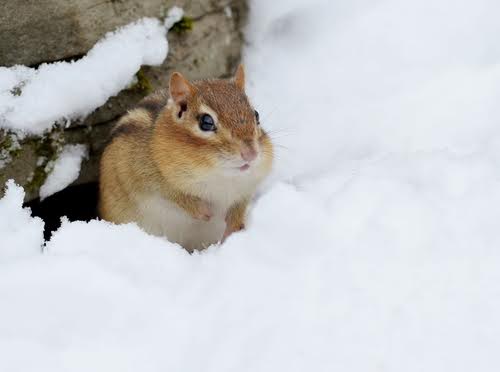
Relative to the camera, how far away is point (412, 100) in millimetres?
4918

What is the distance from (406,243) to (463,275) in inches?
12.0

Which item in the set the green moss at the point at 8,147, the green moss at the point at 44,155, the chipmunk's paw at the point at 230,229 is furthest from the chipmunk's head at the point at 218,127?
the green moss at the point at 8,147

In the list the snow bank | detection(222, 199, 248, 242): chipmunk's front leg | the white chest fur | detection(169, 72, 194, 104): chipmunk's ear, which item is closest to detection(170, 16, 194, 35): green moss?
the snow bank

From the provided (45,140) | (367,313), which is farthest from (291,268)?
(45,140)

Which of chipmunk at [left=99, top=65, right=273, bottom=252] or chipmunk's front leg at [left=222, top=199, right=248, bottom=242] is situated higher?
chipmunk at [left=99, top=65, right=273, bottom=252]

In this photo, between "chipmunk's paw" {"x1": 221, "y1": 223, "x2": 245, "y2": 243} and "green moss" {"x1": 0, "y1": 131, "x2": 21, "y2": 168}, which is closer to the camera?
"green moss" {"x1": 0, "y1": 131, "x2": 21, "y2": 168}

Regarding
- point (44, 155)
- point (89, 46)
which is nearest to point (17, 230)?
point (44, 155)

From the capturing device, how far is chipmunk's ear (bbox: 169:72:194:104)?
380cm

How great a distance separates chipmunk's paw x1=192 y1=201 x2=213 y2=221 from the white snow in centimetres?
96

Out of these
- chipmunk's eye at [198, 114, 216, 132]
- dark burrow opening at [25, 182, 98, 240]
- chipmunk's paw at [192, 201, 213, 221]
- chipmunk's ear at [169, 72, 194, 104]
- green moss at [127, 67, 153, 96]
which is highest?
chipmunk's ear at [169, 72, 194, 104]

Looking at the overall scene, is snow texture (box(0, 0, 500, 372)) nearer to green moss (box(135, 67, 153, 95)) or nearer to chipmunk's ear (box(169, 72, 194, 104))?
chipmunk's ear (box(169, 72, 194, 104))

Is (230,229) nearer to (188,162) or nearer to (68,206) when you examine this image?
(188,162)

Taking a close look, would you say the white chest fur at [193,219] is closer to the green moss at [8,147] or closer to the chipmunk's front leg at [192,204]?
the chipmunk's front leg at [192,204]

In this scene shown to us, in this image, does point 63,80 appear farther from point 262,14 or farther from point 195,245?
point 262,14
